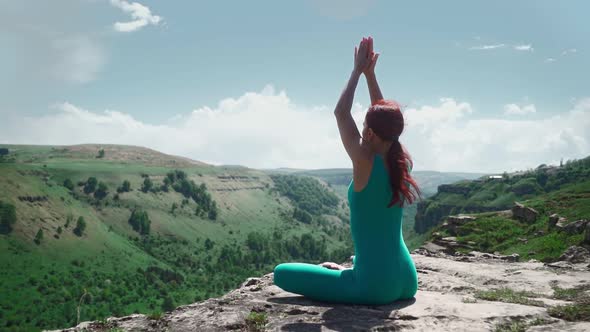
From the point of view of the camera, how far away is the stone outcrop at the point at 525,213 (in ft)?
82.6

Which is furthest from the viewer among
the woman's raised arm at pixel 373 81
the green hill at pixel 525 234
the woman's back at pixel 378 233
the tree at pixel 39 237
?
the tree at pixel 39 237

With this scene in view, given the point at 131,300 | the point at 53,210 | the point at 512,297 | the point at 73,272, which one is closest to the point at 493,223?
the point at 512,297

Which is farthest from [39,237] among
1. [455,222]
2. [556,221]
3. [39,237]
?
[556,221]

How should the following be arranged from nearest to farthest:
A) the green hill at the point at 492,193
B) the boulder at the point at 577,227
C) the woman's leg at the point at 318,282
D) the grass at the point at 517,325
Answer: the grass at the point at 517,325, the woman's leg at the point at 318,282, the boulder at the point at 577,227, the green hill at the point at 492,193

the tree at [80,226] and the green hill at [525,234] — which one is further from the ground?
the green hill at [525,234]

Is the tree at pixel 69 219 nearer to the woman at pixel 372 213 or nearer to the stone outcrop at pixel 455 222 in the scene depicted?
the stone outcrop at pixel 455 222

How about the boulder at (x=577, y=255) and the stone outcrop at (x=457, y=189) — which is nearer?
the boulder at (x=577, y=255)

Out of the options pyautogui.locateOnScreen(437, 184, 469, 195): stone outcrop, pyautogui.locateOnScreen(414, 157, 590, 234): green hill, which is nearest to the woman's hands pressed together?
pyautogui.locateOnScreen(414, 157, 590, 234): green hill

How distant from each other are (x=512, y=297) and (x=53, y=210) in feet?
711

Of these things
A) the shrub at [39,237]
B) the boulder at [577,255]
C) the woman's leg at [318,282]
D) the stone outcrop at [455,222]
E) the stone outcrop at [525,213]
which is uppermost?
the woman's leg at [318,282]

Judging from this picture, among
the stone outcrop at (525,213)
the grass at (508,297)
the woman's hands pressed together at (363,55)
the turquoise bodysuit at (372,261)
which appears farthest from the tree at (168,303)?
the woman's hands pressed together at (363,55)

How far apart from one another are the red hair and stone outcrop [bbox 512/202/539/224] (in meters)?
23.3

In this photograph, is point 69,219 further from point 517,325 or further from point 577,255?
point 517,325

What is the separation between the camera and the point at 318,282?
6402mm
